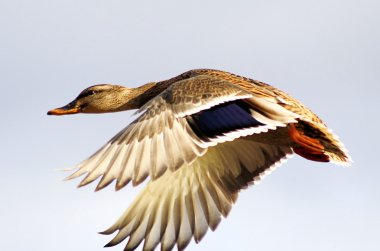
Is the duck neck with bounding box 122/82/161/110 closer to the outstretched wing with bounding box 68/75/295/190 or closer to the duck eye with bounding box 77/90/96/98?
the duck eye with bounding box 77/90/96/98

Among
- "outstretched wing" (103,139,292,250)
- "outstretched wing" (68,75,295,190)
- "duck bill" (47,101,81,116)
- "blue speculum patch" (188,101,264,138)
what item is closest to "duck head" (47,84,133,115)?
"duck bill" (47,101,81,116)

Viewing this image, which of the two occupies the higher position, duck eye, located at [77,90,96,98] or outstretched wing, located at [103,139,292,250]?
duck eye, located at [77,90,96,98]

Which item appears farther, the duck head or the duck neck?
the duck head

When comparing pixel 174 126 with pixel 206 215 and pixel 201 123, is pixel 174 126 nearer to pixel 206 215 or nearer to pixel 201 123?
pixel 201 123

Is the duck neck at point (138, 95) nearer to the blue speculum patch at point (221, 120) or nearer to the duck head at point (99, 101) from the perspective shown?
the duck head at point (99, 101)

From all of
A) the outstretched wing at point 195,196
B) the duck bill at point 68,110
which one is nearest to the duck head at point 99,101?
the duck bill at point 68,110
